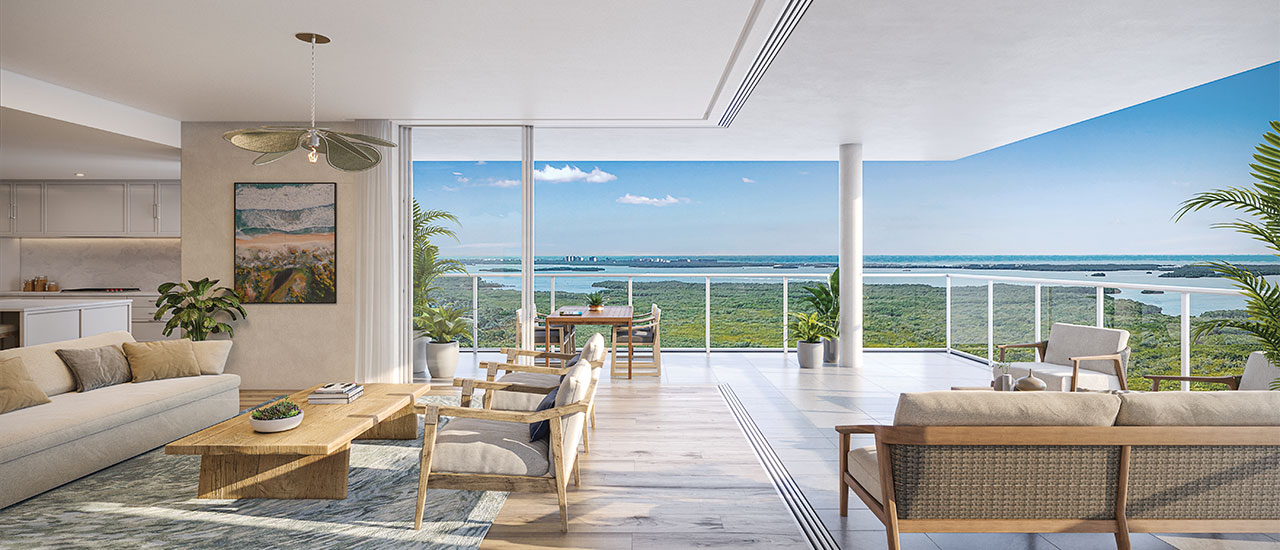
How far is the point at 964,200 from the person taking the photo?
18.8 metres

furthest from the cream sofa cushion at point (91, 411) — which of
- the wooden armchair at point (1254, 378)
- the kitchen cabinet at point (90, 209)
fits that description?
the wooden armchair at point (1254, 378)

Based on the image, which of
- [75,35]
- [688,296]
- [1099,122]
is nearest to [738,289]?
[688,296]

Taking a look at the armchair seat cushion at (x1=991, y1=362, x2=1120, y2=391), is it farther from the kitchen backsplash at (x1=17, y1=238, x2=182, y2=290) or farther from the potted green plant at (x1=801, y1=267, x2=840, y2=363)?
the kitchen backsplash at (x1=17, y1=238, x2=182, y2=290)

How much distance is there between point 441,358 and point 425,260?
1.02 m

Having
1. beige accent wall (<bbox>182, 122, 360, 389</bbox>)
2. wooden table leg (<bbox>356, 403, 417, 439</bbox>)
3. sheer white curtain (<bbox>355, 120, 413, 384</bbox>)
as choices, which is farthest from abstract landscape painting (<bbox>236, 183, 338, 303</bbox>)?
wooden table leg (<bbox>356, 403, 417, 439</bbox>)

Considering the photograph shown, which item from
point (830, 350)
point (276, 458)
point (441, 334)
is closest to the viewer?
point (276, 458)

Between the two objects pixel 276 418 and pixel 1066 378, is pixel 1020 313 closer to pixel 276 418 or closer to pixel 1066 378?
pixel 1066 378

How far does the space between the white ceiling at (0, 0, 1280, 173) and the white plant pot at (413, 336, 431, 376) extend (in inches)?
91.4

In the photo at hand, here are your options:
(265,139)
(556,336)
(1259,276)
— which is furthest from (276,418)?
(1259,276)

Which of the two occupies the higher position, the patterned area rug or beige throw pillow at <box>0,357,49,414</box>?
beige throw pillow at <box>0,357,49,414</box>

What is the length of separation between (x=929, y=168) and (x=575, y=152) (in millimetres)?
14147

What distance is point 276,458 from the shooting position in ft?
11.3

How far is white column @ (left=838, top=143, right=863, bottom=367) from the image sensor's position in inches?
306

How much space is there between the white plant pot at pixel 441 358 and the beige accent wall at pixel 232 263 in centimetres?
87
